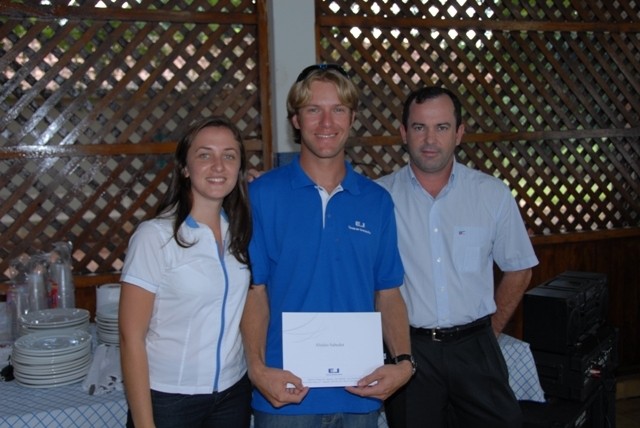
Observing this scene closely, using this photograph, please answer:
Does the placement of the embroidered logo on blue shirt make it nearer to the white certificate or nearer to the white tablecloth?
the white certificate

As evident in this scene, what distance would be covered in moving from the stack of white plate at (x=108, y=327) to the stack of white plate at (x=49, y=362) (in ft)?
0.61

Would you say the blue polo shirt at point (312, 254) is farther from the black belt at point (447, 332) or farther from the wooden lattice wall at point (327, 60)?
the wooden lattice wall at point (327, 60)

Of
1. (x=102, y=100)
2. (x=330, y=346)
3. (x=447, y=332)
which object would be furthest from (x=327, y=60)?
(x=330, y=346)

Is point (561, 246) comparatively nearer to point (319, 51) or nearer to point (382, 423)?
point (319, 51)

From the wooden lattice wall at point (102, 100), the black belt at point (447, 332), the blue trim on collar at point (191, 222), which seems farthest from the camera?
the wooden lattice wall at point (102, 100)

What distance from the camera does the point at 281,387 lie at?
4.90ft

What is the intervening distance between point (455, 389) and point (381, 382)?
451 mm

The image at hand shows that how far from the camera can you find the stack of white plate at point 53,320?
2250mm

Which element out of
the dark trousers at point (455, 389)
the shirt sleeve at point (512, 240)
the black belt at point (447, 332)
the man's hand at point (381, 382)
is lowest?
the dark trousers at point (455, 389)

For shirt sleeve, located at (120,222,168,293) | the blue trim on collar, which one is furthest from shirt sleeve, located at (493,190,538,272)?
shirt sleeve, located at (120,222,168,293)

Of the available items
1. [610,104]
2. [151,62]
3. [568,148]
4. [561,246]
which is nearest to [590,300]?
[561,246]

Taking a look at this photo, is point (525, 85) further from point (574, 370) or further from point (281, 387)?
point (281, 387)

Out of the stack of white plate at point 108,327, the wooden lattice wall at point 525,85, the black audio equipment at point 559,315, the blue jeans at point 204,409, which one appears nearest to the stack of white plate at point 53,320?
the stack of white plate at point 108,327

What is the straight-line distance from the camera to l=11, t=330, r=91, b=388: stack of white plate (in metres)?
1.99
